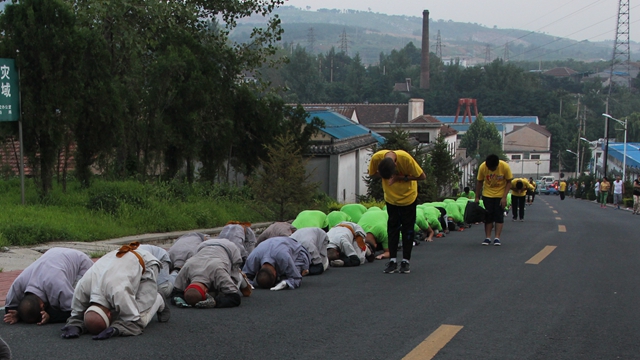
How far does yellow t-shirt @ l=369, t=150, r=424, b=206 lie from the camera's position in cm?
1078

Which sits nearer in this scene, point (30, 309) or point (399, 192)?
point (30, 309)

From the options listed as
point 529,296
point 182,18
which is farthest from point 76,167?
point 529,296

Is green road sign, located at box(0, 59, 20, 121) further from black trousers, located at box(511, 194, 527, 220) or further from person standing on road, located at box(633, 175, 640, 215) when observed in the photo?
person standing on road, located at box(633, 175, 640, 215)

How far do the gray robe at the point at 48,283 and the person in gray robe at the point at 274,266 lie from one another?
2.62 metres

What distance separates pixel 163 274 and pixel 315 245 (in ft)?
9.65

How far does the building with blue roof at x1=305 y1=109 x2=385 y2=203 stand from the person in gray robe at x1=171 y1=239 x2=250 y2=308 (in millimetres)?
21635

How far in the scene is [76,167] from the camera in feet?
59.9

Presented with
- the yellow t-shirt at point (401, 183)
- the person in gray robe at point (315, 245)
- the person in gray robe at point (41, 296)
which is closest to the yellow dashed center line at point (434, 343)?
the person in gray robe at point (41, 296)

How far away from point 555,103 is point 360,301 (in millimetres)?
136903

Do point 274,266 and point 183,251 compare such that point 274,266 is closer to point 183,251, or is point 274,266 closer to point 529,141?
point 183,251

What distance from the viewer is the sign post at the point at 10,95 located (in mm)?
15156

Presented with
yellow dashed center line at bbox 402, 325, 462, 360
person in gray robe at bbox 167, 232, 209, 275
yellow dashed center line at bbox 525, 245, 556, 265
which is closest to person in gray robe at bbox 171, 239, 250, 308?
person in gray robe at bbox 167, 232, 209, 275

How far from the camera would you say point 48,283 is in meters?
7.12

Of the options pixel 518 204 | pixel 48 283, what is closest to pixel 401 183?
pixel 48 283
